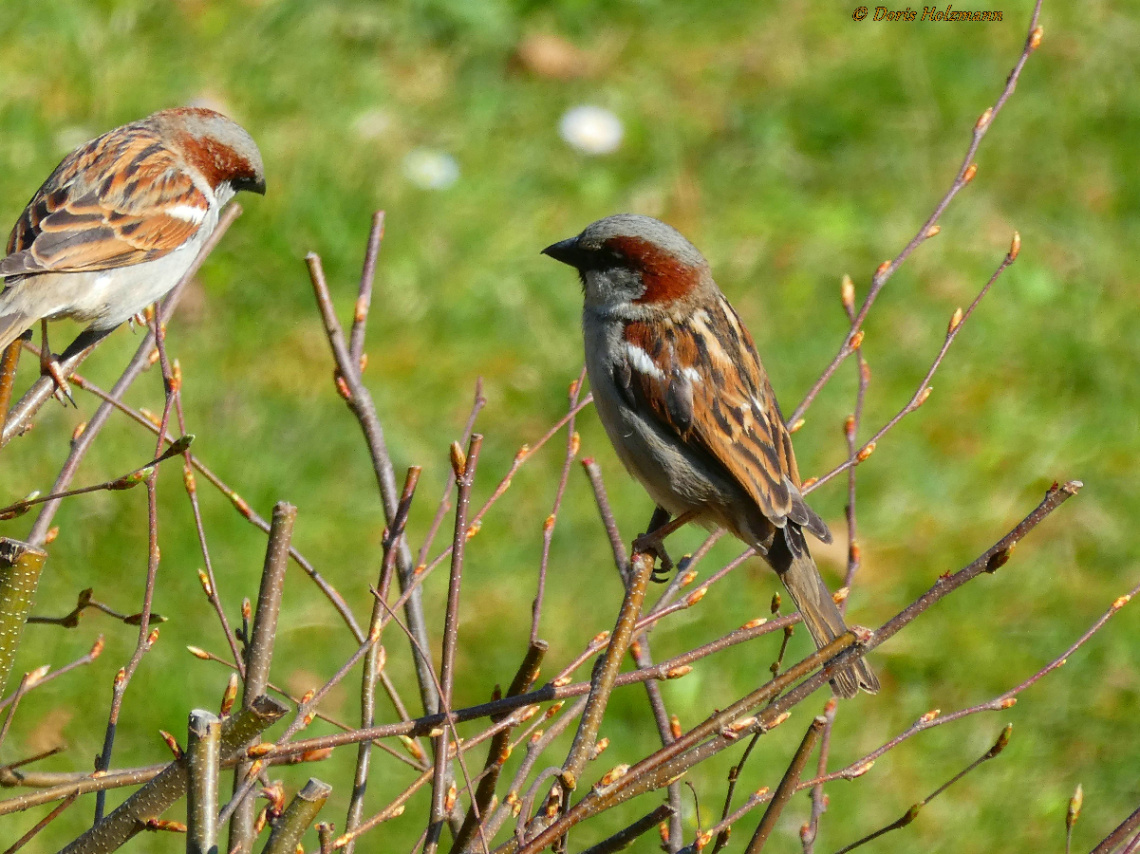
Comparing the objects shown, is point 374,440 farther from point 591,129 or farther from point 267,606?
point 591,129

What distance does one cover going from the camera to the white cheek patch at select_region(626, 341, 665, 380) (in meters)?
2.69

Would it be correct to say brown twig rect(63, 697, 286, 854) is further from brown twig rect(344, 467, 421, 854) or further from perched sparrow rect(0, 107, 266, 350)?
perched sparrow rect(0, 107, 266, 350)

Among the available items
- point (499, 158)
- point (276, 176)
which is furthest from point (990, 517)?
point (276, 176)

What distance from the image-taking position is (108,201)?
11.5 feet

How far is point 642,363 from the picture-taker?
8.86ft

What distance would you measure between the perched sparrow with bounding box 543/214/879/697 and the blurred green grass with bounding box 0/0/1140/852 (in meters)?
1.23

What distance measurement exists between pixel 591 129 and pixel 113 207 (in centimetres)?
246

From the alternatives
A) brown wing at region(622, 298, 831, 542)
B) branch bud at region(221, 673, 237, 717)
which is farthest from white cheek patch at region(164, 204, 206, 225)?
branch bud at region(221, 673, 237, 717)

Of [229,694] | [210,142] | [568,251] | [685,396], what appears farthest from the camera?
[210,142]

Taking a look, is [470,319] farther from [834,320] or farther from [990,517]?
[990,517]

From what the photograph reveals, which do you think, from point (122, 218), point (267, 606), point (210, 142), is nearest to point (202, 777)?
point (267, 606)

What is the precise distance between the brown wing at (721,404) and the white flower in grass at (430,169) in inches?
97.3

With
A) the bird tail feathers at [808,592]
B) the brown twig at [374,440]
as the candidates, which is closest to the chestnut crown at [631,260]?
the bird tail feathers at [808,592]

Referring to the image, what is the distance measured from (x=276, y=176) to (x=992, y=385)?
2588 millimetres
